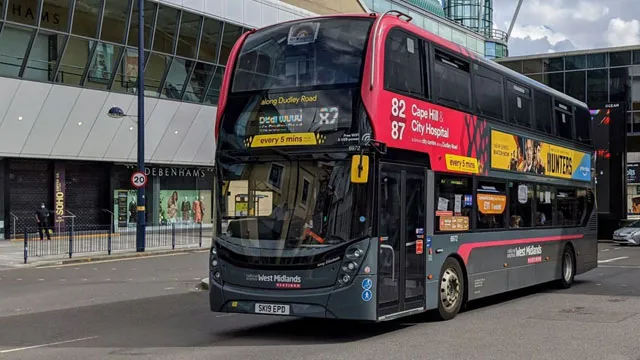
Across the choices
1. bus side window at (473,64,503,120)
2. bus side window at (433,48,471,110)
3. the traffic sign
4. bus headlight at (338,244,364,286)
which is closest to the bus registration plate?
bus headlight at (338,244,364,286)

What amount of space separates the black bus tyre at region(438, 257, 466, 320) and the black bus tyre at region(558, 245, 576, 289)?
17.5 ft

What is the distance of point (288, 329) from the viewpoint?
35.5ft

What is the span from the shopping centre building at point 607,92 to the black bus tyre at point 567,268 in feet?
78.9

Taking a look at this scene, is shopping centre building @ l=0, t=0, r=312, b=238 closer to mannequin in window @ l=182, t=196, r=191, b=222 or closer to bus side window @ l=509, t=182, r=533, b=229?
mannequin in window @ l=182, t=196, r=191, b=222

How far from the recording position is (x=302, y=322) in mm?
11555

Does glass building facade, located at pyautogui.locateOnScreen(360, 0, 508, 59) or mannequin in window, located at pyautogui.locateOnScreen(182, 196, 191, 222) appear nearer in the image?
mannequin in window, located at pyautogui.locateOnScreen(182, 196, 191, 222)

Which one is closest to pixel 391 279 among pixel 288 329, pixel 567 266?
pixel 288 329

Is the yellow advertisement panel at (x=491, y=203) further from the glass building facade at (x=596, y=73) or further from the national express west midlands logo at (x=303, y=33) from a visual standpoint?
the glass building facade at (x=596, y=73)

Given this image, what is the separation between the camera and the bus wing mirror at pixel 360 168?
9227 millimetres

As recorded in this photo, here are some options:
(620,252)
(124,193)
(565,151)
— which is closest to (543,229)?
(565,151)

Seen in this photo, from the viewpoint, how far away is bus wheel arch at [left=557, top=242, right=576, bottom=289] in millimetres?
16156

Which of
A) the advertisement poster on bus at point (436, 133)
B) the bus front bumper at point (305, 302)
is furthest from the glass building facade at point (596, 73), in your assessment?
the bus front bumper at point (305, 302)

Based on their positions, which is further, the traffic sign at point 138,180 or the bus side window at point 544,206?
the traffic sign at point 138,180

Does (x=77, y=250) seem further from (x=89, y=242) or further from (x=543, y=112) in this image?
(x=543, y=112)
